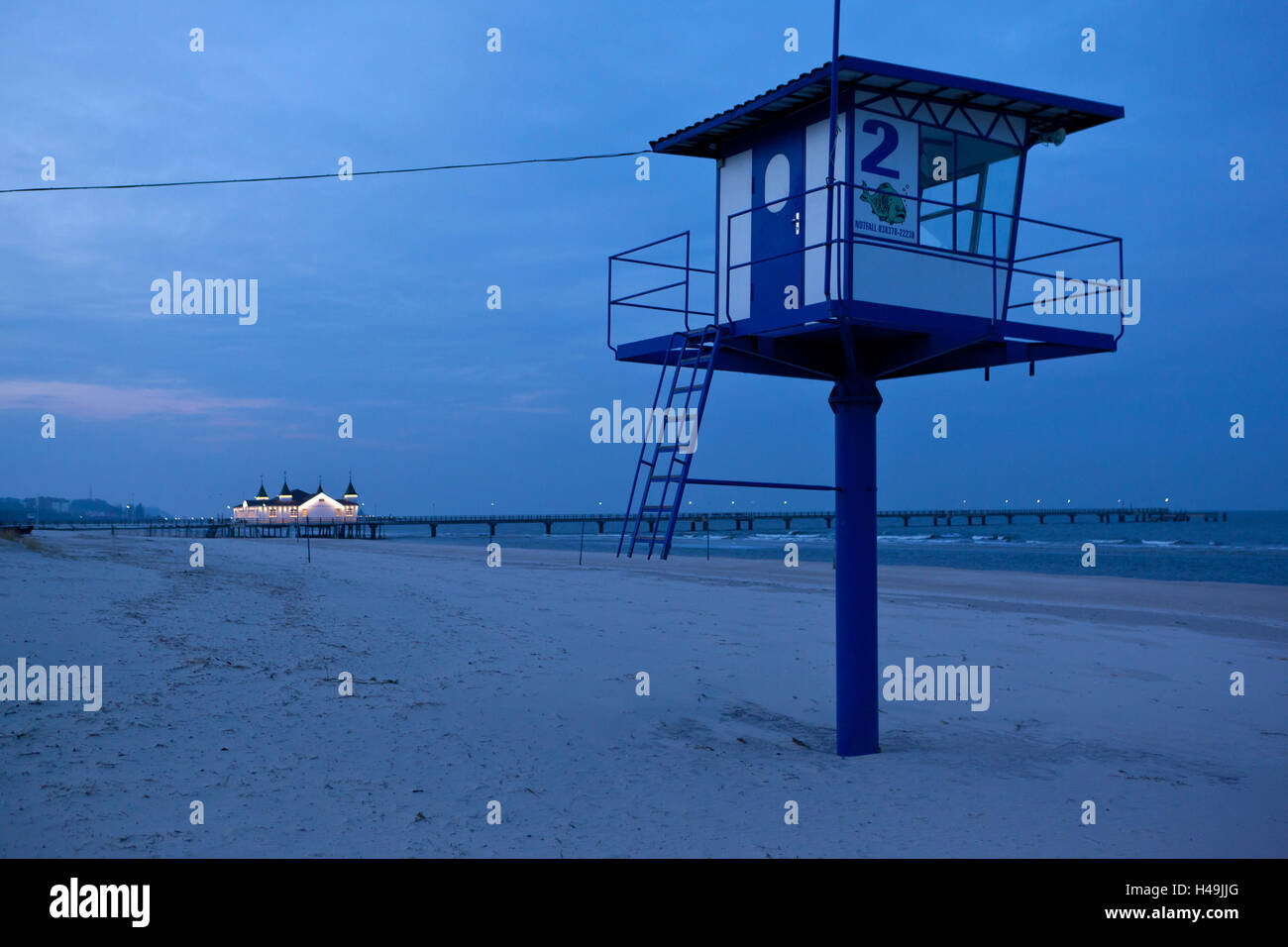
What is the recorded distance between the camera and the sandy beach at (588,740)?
6.22 m

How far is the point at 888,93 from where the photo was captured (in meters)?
7.61

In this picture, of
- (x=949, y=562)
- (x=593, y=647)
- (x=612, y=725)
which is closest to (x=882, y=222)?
(x=612, y=725)

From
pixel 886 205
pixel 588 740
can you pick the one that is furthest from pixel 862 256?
pixel 588 740

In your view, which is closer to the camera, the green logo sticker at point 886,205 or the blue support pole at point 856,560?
the green logo sticker at point 886,205

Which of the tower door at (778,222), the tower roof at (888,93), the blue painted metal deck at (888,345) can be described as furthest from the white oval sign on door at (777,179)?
the blue painted metal deck at (888,345)

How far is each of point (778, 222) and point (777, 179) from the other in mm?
412

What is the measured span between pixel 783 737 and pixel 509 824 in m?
3.57

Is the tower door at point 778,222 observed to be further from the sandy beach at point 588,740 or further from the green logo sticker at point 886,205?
→ the sandy beach at point 588,740

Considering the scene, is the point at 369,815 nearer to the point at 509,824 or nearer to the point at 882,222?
the point at 509,824

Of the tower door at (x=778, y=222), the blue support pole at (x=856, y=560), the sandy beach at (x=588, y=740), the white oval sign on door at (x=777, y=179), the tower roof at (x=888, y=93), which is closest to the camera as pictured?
the sandy beach at (x=588, y=740)

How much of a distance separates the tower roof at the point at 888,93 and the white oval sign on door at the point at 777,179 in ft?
1.36

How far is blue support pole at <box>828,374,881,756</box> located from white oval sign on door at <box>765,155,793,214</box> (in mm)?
1765

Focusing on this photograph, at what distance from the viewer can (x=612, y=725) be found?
920 cm

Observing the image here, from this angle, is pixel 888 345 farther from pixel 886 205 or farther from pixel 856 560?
pixel 856 560
